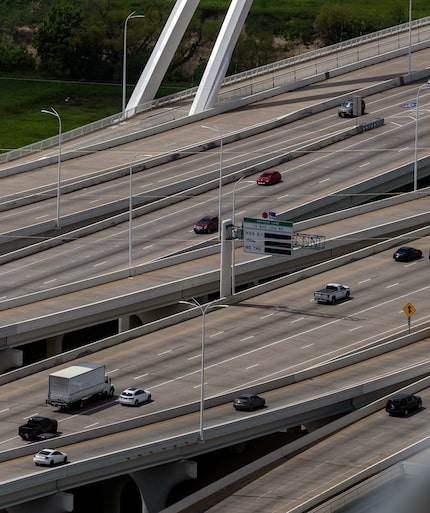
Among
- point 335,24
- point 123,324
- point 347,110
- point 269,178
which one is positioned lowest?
point 123,324

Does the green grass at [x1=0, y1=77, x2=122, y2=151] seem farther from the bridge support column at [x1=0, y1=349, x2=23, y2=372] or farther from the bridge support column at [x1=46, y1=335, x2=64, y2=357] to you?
the bridge support column at [x1=0, y1=349, x2=23, y2=372]

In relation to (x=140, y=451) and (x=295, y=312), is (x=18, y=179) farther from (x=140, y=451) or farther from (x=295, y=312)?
(x=140, y=451)

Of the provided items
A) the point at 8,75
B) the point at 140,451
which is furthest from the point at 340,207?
the point at 8,75

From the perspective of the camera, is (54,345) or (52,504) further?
(54,345)

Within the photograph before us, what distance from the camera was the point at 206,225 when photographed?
294 ft

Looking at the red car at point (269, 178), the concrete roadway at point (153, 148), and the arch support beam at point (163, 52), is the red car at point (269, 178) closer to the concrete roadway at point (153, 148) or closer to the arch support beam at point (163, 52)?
the concrete roadway at point (153, 148)

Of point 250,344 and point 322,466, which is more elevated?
point 322,466

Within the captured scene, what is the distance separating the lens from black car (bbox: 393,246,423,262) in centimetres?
8481

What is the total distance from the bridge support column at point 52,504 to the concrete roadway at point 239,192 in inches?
1199

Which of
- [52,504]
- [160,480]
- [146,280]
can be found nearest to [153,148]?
[146,280]

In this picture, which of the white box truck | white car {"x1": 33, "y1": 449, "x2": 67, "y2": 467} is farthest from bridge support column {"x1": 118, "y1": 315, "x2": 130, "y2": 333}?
white car {"x1": 33, "y1": 449, "x2": 67, "y2": 467}

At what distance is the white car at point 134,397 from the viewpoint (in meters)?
57.9

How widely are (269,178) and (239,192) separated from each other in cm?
288

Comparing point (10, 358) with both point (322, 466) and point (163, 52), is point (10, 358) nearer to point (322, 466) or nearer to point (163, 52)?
point (322, 466)
